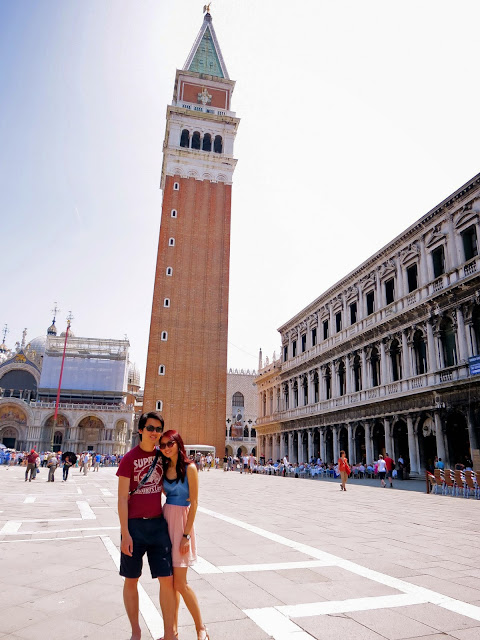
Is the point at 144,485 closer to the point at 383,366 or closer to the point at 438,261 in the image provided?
the point at 438,261

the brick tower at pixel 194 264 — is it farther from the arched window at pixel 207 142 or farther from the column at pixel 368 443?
the column at pixel 368 443

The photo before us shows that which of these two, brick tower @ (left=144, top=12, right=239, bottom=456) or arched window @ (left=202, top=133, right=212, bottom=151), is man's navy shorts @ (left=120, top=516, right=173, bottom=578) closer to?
brick tower @ (left=144, top=12, right=239, bottom=456)

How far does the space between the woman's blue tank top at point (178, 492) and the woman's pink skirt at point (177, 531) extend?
0.11 ft

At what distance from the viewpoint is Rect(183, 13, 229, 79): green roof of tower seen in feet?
182

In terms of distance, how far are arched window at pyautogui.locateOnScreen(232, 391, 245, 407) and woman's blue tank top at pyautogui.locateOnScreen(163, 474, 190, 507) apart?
6792cm

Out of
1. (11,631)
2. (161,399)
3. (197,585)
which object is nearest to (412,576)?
(197,585)

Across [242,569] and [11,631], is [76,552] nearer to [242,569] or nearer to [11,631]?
[242,569]

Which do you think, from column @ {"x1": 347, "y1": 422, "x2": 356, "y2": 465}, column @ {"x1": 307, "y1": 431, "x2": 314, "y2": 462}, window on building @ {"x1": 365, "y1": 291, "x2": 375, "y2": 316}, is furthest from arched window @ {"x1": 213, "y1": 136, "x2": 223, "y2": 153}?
column @ {"x1": 347, "y1": 422, "x2": 356, "y2": 465}

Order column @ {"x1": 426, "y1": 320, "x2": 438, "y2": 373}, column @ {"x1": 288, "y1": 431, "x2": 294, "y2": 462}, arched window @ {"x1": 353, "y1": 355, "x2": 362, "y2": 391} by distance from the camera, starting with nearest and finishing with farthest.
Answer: column @ {"x1": 426, "y1": 320, "x2": 438, "y2": 373}, arched window @ {"x1": 353, "y1": 355, "x2": 362, "y2": 391}, column @ {"x1": 288, "y1": 431, "x2": 294, "y2": 462}

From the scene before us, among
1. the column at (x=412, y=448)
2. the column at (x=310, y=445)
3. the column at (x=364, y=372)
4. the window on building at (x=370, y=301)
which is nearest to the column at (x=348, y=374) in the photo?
the column at (x=364, y=372)

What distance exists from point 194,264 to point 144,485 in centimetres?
4481

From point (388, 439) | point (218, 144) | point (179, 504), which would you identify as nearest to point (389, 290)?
point (388, 439)

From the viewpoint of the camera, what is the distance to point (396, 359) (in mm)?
25484

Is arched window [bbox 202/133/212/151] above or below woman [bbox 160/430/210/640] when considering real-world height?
above
